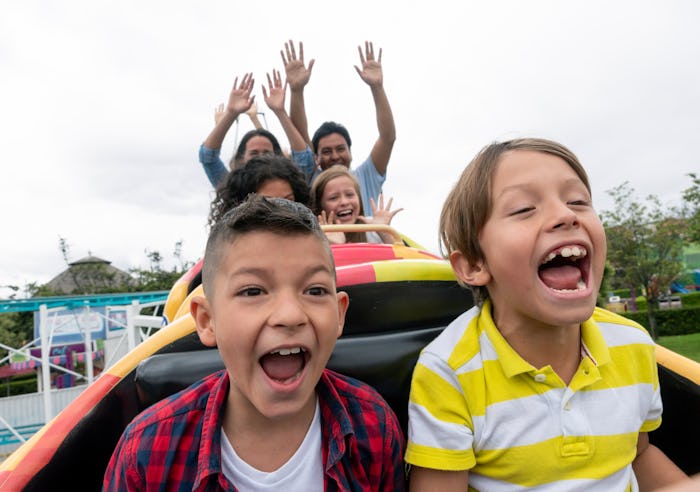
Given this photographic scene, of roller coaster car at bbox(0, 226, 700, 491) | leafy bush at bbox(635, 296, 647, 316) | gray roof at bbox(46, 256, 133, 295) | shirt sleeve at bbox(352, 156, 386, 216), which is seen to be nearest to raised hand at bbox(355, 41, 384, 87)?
shirt sleeve at bbox(352, 156, 386, 216)

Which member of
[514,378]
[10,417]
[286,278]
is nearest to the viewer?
[286,278]

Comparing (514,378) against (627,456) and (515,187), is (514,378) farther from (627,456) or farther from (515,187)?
(515,187)

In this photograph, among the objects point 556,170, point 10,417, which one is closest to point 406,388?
point 556,170

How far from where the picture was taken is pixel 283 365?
36.2 inches

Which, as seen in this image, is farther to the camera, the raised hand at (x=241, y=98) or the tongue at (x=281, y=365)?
the raised hand at (x=241, y=98)

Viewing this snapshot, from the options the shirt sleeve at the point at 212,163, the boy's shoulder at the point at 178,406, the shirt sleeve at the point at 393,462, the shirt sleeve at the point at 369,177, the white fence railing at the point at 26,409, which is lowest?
the white fence railing at the point at 26,409

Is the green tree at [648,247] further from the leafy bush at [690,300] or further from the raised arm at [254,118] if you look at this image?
the raised arm at [254,118]

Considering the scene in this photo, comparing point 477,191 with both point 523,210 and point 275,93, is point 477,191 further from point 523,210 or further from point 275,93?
point 275,93

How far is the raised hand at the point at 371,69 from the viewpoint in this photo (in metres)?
3.52

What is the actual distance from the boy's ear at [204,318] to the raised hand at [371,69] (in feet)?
9.39

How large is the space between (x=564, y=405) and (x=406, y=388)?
338 mm

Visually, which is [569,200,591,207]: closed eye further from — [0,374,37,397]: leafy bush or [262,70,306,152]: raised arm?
[0,374,37,397]: leafy bush

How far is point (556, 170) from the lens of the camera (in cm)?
102

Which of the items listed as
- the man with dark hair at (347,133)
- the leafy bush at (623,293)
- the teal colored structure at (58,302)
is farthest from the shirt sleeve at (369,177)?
the leafy bush at (623,293)
